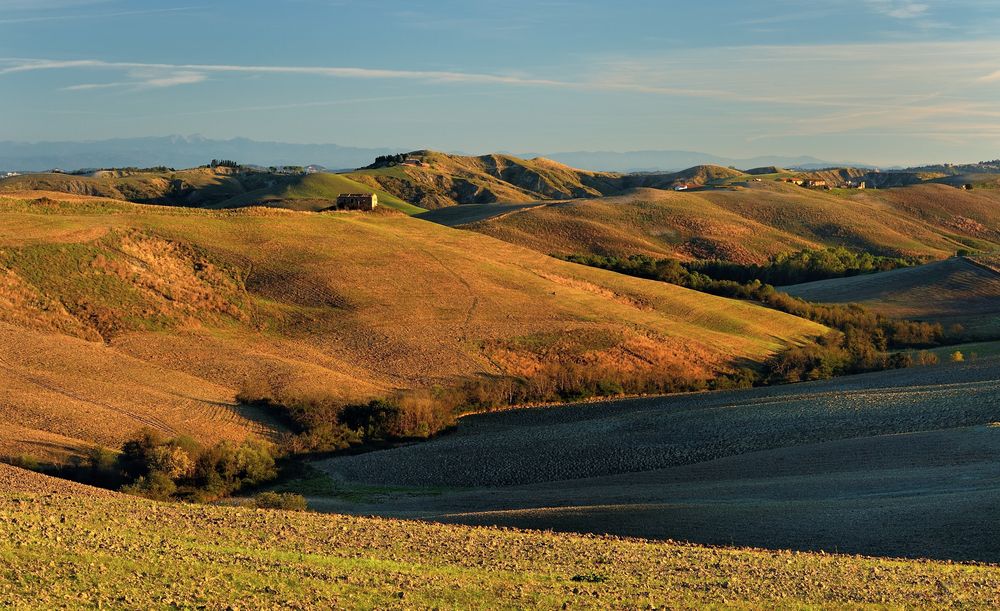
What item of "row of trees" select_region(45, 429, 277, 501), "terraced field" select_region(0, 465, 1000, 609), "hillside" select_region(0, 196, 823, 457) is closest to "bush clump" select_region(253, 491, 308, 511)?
"row of trees" select_region(45, 429, 277, 501)

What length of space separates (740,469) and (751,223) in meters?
124

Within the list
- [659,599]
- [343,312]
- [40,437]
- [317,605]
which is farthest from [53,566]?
[343,312]

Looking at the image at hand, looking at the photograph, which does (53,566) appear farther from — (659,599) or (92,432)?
(92,432)

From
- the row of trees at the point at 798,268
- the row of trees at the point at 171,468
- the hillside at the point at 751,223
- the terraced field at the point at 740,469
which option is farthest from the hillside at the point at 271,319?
the hillside at the point at 751,223

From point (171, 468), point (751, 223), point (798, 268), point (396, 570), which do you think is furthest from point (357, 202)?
point (396, 570)

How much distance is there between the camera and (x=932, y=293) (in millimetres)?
99312

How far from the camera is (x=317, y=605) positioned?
17.0 meters

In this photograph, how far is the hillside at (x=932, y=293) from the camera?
299 ft

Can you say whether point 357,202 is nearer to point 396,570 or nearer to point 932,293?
point 932,293

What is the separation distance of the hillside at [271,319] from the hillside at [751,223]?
50011 mm

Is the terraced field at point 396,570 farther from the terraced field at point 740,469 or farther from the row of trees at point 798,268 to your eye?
the row of trees at point 798,268

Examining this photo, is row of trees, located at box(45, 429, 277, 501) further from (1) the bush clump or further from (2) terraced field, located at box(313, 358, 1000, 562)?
(1) the bush clump

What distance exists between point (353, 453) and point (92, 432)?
11.7 metres

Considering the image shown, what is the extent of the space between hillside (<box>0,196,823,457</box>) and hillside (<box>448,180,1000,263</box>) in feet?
164
